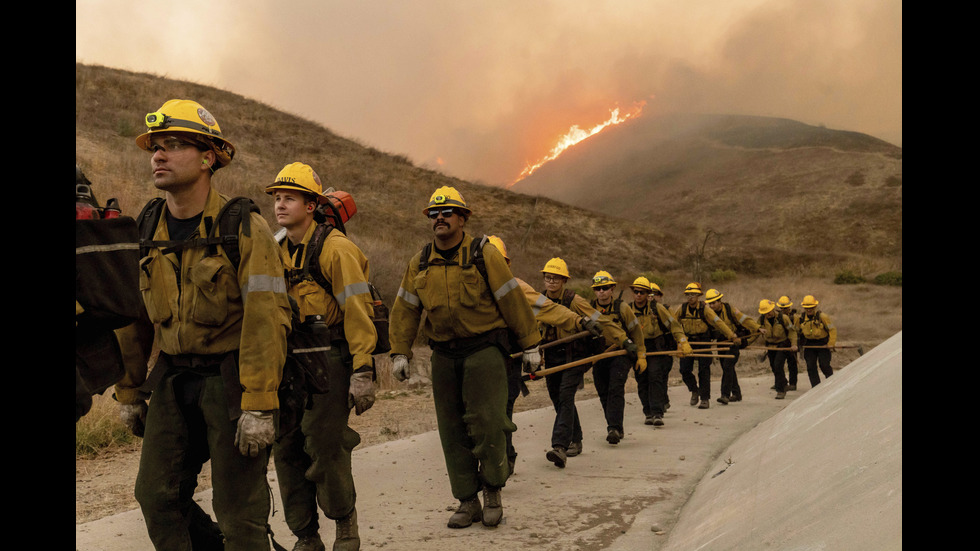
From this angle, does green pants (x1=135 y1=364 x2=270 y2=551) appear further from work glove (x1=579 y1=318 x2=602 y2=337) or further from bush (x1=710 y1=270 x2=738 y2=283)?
bush (x1=710 y1=270 x2=738 y2=283)

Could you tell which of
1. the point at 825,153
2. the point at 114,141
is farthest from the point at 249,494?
the point at 825,153

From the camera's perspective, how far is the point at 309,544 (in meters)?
4.79

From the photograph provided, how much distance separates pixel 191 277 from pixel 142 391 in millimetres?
677

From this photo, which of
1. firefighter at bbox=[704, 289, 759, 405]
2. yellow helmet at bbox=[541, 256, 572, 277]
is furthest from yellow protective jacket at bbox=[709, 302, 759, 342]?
yellow helmet at bbox=[541, 256, 572, 277]

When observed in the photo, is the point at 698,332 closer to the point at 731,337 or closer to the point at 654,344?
the point at 731,337

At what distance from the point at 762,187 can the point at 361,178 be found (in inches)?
2505

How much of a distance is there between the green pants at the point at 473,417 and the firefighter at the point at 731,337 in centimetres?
856

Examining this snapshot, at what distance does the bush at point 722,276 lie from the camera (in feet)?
149

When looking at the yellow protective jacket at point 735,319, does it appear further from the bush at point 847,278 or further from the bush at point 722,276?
the bush at point 847,278

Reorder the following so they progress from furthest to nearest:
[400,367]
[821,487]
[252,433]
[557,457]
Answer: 1. [557,457]
2. [400,367]
3. [821,487]
4. [252,433]

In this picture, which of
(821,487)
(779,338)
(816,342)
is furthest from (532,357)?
(816,342)

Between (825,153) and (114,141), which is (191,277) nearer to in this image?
(114,141)

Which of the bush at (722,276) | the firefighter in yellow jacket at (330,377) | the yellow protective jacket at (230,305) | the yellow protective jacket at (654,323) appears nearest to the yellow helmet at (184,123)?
the yellow protective jacket at (230,305)
